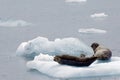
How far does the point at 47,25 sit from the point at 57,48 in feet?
15.8

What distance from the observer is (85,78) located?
7840 millimetres

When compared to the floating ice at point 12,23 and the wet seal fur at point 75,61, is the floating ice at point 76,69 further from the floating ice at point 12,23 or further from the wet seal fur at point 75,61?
the floating ice at point 12,23

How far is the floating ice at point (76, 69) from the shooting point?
7883 mm

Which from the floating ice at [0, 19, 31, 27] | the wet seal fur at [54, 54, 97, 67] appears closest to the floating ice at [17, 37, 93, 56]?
the wet seal fur at [54, 54, 97, 67]

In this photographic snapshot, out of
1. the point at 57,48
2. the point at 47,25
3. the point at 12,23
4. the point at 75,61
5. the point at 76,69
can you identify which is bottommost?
the point at 76,69

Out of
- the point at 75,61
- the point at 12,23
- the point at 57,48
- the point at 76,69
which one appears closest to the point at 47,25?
the point at 12,23

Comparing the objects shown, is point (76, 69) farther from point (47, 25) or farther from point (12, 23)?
point (12, 23)

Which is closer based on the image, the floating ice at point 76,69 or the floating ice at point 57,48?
the floating ice at point 76,69

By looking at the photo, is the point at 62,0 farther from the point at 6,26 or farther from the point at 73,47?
the point at 73,47

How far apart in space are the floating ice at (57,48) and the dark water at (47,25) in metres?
0.27

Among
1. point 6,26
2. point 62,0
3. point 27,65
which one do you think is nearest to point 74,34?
point 6,26

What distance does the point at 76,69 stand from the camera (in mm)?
7984

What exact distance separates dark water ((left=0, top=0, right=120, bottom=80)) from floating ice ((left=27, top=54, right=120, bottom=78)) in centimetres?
Result: 12

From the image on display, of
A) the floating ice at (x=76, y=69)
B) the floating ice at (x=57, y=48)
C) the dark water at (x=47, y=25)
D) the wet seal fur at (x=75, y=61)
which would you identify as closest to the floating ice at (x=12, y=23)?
the dark water at (x=47, y=25)
